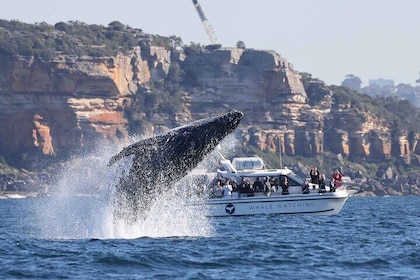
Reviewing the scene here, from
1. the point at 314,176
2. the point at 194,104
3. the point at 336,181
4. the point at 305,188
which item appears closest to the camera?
the point at 305,188

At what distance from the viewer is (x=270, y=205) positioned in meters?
60.3

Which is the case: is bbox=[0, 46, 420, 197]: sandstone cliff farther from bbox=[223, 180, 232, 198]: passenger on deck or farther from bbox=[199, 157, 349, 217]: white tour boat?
bbox=[223, 180, 232, 198]: passenger on deck

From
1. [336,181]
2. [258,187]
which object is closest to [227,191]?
[258,187]

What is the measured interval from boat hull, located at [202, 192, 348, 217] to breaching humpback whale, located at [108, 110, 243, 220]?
25621mm

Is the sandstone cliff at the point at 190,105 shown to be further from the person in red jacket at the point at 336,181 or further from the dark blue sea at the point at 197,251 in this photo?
the dark blue sea at the point at 197,251

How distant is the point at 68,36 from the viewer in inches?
7466

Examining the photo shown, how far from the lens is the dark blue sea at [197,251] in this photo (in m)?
30.3

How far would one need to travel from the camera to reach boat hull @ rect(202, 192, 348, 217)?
5997 cm

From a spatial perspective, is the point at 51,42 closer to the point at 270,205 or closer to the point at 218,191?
the point at 218,191

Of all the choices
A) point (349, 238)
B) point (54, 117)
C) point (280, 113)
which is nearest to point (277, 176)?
point (349, 238)

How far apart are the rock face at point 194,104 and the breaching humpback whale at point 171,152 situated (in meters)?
130

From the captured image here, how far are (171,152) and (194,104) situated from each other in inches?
6051

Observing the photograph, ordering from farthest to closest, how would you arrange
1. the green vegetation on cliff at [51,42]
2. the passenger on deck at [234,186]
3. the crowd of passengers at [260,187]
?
the green vegetation on cliff at [51,42], the passenger on deck at [234,186], the crowd of passengers at [260,187]

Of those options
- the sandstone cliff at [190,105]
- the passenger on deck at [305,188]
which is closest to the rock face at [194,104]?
the sandstone cliff at [190,105]
